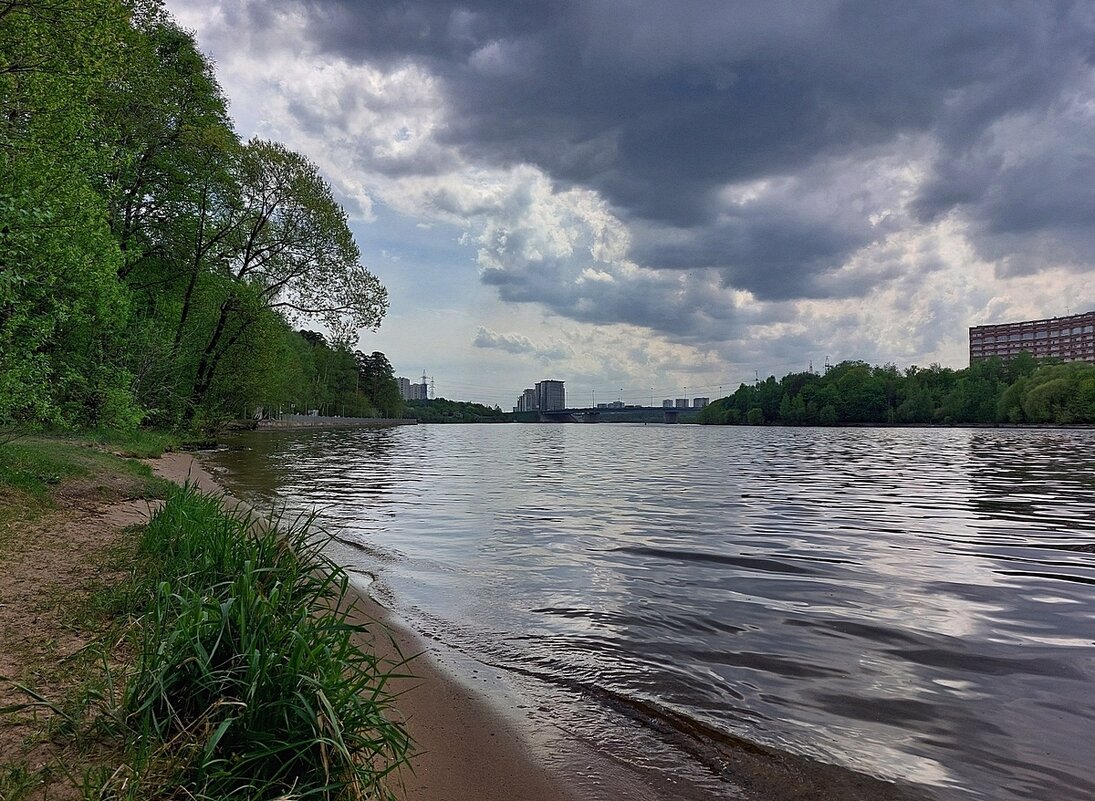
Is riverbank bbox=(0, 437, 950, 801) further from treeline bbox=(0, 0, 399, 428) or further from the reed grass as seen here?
treeline bbox=(0, 0, 399, 428)

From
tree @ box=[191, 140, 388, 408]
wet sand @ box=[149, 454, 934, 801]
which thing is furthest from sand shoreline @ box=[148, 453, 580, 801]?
tree @ box=[191, 140, 388, 408]

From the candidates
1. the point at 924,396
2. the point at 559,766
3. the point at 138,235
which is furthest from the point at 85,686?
the point at 924,396

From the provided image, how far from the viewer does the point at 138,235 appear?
27.2 m

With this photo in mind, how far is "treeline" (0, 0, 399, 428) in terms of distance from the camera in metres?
11.7

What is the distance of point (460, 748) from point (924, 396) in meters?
157

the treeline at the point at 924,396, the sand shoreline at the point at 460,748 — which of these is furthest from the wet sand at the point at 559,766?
the treeline at the point at 924,396

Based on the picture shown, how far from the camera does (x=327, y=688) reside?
3201 mm

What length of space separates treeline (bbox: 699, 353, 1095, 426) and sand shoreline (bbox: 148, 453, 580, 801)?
124162mm

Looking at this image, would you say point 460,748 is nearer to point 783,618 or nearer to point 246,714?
point 246,714

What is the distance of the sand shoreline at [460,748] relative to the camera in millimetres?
3869

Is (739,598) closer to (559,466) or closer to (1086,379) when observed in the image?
(559,466)

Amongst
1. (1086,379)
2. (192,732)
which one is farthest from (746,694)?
(1086,379)

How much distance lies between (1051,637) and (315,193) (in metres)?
34.4

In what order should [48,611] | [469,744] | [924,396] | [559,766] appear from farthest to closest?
[924,396] < [48,611] < [469,744] < [559,766]
